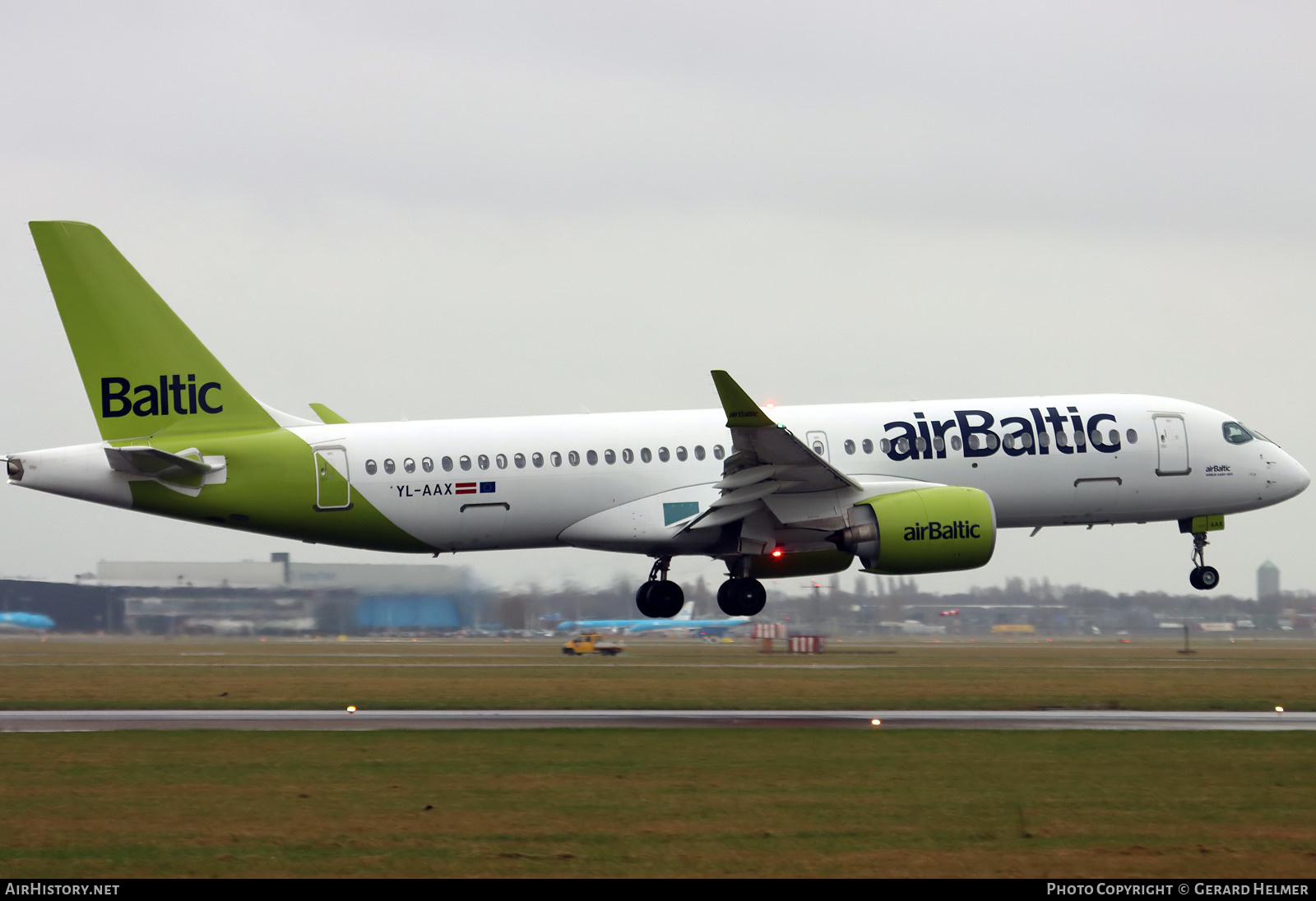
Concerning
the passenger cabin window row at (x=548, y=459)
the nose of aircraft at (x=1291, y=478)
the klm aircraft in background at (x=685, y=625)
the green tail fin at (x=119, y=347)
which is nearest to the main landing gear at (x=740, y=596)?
the passenger cabin window row at (x=548, y=459)

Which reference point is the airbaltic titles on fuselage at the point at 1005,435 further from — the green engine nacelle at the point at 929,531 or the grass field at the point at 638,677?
the grass field at the point at 638,677

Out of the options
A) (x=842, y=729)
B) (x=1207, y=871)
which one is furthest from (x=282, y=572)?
(x=1207, y=871)

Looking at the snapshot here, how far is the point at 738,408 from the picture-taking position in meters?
34.3

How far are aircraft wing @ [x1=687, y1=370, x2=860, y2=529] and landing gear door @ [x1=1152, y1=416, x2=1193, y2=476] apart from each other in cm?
877

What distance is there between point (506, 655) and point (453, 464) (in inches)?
1265

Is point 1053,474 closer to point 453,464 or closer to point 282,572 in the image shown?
point 453,464

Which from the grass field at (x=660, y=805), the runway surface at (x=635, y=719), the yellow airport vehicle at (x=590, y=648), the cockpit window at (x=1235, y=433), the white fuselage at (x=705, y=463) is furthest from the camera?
the yellow airport vehicle at (x=590, y=648)

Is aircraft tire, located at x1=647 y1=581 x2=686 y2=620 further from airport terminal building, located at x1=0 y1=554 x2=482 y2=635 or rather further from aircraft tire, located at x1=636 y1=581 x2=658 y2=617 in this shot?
airport terminal building, located at x1=0 y1=554 x2=482 y2=635

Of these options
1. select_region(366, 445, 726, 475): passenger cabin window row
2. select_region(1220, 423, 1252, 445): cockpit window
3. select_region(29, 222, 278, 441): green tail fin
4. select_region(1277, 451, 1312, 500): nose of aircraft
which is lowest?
select_region(1277, 451, 1312, 500): nose of aircraft

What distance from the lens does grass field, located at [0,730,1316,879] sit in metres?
16.5

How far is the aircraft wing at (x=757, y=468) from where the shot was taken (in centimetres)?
3434

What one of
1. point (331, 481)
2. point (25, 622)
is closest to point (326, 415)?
point (331, 481)

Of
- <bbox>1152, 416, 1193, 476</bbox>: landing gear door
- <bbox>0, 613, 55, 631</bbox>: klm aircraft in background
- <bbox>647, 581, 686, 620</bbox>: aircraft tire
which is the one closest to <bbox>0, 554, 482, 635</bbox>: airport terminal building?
<bbox>0, 613, 55, 631</bbox>: klm aircraft in background

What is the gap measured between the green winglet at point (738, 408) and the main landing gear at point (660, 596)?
6785mm
